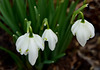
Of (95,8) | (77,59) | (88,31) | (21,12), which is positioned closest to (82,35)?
(88,31)

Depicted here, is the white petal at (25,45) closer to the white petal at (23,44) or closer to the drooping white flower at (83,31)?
the white petal at (23,44)

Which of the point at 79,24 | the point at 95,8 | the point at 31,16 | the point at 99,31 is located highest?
the point at 79,24

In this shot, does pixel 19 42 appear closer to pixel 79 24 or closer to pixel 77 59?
pixel 79 24

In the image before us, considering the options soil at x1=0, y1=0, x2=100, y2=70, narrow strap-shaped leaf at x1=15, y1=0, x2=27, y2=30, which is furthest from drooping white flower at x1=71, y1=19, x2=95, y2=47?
soil at x1=0, y1=0, x2=100, y2=70

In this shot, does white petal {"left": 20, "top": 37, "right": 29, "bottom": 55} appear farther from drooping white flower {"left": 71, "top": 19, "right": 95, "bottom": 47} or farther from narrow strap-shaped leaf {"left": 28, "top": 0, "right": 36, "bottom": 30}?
narrow strap-shaped leaf {"left": 28, "top": 0, "right": 36, "bottom": 30}

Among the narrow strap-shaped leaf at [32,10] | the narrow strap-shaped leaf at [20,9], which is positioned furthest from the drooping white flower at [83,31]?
the narrow strap-shaped leaf at [20,9]

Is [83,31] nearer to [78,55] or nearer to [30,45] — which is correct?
[30,45]

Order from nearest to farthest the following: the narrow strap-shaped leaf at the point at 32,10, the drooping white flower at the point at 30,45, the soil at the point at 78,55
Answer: the drooping white flower at the point at 30,45
the narrow strap-shaped leaf at the point at 32,10
the soil at the point at 78,55

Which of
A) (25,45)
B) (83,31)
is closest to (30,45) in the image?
(25,45)

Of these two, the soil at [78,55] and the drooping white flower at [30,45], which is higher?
the drooping white flower at [30,45]
